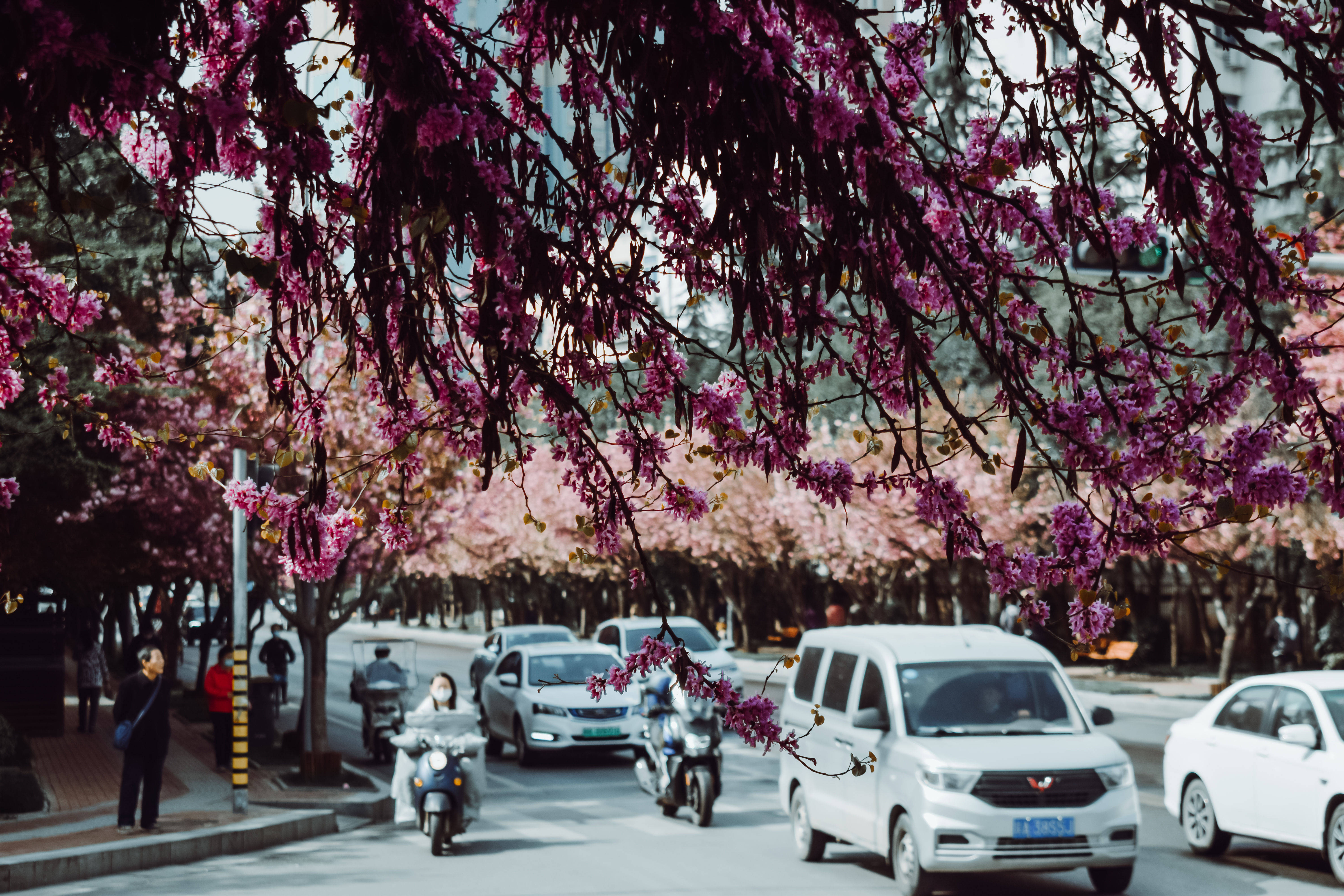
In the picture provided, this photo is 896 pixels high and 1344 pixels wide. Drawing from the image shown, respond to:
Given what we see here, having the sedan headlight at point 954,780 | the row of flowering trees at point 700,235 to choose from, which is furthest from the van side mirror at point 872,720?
the row of flowering trees at point 700,235

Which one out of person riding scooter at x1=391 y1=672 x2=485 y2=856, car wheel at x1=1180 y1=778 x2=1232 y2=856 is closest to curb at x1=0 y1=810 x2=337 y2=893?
person riding scooter at x1=391 y1=672 x2=485 y2=856

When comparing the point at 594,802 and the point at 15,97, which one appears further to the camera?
the point at 594,802

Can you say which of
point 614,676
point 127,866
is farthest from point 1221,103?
point 127,866

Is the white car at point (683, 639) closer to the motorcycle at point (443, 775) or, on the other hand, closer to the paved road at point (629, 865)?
the paved road at point (629, 865)

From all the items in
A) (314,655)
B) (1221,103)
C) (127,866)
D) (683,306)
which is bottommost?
(127,866)

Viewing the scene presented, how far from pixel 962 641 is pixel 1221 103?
26.9ft

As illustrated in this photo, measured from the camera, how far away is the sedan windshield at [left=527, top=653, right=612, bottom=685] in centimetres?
2203

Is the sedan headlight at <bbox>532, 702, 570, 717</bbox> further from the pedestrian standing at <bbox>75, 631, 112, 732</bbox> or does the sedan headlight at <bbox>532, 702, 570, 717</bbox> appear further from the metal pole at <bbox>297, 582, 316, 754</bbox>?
the pedestrian standing at <bbox>75, 631, 112, 732</bbox>

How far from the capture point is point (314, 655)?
21.0 metres

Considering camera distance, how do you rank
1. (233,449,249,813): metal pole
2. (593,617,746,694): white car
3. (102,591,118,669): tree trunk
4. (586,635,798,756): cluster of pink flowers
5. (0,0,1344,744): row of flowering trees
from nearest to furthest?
(0,0,1344,744): row of flowering trees → (586,635,798,756): cluster of pink flowers → (233,449,249,813): metal pole → (593,617,746,694): white car → (102,591,118,669): tree trunk

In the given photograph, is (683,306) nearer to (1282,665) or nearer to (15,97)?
(15,97)

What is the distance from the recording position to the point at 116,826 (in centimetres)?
1488

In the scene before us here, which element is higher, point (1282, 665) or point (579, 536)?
point (579, 536)

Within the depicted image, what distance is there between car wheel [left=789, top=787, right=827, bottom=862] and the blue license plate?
93.8 inches
